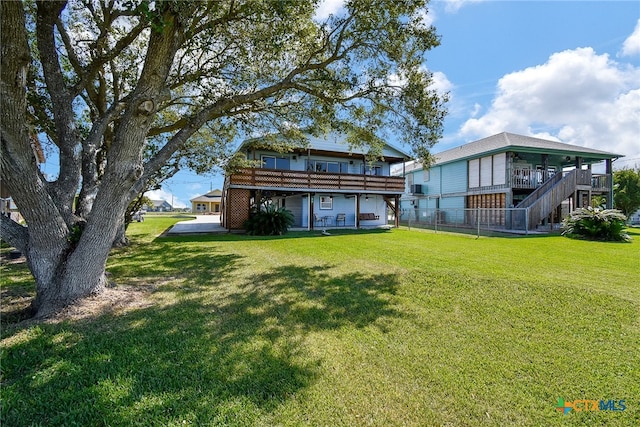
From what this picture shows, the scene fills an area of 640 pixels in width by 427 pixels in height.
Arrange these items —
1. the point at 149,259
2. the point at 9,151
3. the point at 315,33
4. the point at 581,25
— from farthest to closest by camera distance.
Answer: the point at 581,25 → the point at 149,259 → the point at 315,33 → the point at 9,151

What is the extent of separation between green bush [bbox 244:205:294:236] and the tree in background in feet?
92.4

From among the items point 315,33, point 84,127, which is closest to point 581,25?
point 315,33

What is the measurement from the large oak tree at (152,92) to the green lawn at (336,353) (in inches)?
53.3

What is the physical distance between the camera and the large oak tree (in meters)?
4.17

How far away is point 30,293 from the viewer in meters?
5.02

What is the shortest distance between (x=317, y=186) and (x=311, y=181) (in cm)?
48

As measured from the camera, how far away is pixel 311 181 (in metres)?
17.6

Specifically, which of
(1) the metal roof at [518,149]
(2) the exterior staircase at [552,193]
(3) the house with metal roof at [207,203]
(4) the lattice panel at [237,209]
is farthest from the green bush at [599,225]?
(3) the house with metal roof at [207,203]

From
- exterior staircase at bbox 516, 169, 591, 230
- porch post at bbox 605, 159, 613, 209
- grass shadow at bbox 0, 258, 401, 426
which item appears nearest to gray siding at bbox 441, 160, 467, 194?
exterior staircase at bbox 516, 169, 591, 230

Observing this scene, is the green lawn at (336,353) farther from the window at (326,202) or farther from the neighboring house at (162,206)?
the neighboring house at (162,206)

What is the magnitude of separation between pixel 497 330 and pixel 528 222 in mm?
14744

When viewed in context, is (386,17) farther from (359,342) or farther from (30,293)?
(30,293)

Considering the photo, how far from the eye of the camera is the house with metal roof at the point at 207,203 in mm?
54188

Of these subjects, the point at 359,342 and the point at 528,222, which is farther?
the point at 528,222
